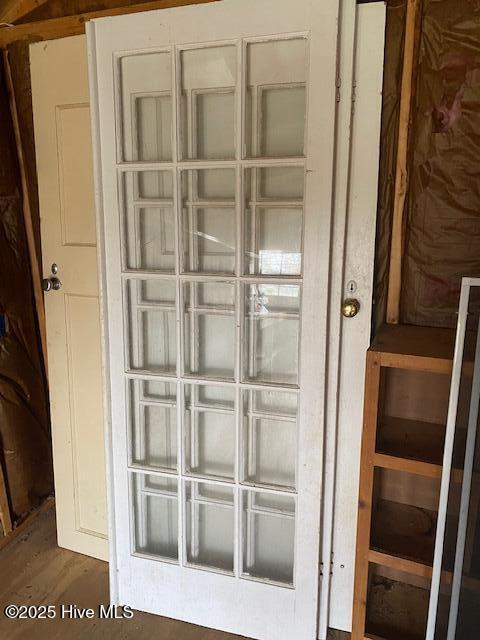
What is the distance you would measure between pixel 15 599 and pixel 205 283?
136 cm

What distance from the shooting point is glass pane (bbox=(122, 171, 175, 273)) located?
1.67 m

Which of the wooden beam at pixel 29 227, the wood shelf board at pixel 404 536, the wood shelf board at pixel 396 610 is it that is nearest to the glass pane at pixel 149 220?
the wooden beam at pixel 29 227

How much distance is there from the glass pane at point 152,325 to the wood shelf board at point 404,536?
2.66 feet

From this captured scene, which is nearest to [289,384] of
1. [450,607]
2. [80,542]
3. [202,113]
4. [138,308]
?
[138,308]

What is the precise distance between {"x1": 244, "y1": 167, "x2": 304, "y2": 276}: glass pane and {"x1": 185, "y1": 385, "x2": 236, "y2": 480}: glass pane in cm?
43

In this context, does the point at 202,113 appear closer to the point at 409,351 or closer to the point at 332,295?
the point at 332,295

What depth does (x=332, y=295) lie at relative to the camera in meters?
1.54

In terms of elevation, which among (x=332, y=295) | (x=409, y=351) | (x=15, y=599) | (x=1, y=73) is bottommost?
(x=15, y=599)

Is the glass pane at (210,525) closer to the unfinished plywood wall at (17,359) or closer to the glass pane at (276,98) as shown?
the unfinished plywood wall at (17,359)

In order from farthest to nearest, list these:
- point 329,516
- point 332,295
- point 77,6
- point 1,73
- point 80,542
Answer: point 80,542 < point 1,73 < point 77,6 < point 329,516 < point 332,295

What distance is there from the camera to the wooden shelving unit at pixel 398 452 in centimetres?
134

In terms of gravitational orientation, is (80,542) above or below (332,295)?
below

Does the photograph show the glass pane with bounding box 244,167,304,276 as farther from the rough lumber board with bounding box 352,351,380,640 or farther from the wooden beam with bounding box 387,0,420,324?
the rough lumber board with bounding box 352,351,380,640

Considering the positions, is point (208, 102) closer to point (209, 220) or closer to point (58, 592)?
point (209, 220)
